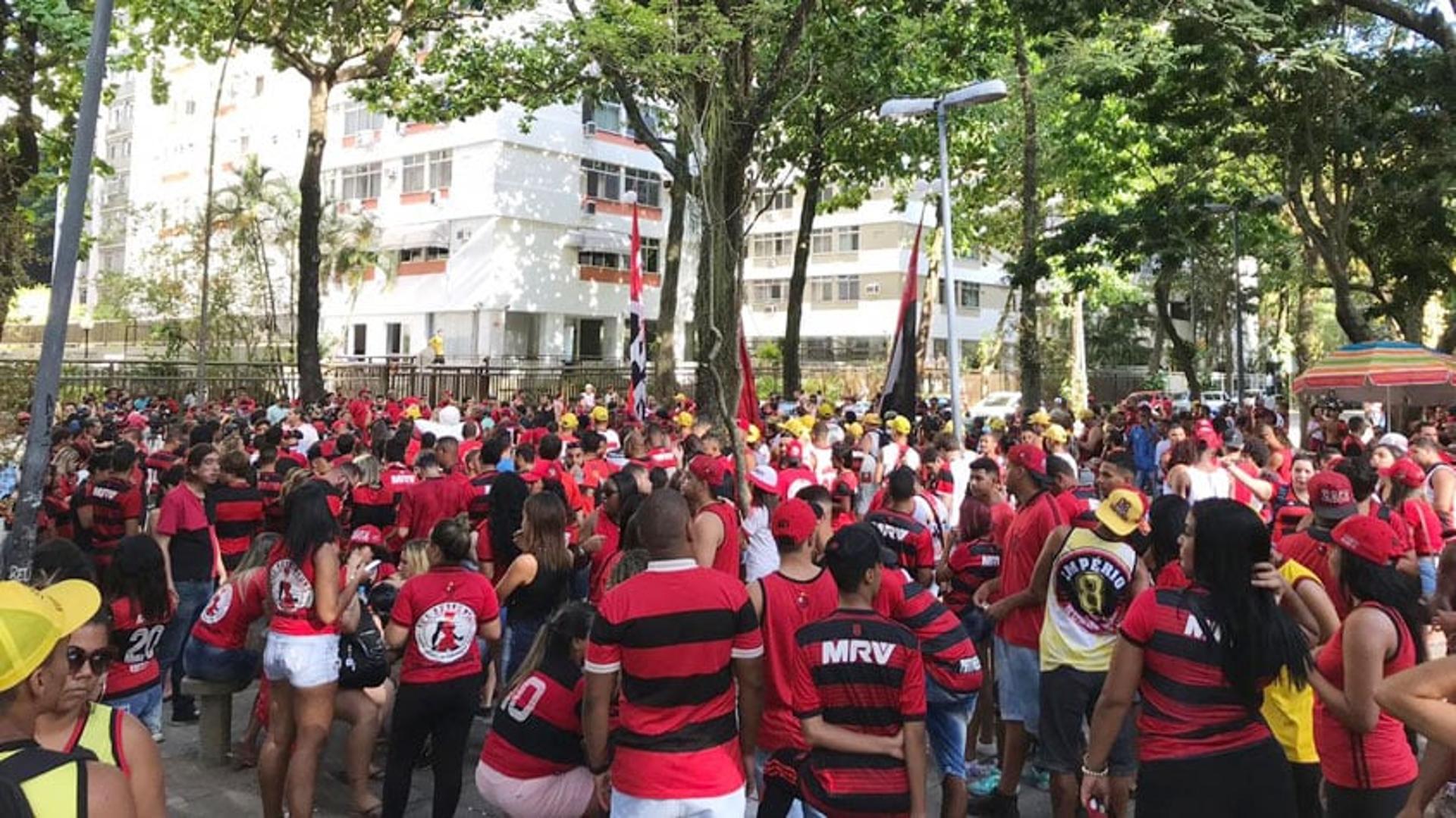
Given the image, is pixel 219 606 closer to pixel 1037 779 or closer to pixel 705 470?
pixel 705 470

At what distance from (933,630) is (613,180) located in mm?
38384

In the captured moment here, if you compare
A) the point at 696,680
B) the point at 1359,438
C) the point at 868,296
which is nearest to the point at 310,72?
the point at 1359,438

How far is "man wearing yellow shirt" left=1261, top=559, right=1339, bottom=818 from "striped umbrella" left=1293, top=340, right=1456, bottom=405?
11641mm

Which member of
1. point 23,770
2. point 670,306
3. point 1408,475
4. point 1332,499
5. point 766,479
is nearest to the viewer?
point 23,770

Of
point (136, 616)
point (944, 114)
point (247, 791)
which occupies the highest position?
point (944, 114)

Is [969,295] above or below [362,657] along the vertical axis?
above

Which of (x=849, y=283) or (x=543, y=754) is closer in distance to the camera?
(x=543, y=754)

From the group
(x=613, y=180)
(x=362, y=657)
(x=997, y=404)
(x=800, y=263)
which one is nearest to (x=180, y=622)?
(x=362, y=657)

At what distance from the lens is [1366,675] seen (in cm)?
365

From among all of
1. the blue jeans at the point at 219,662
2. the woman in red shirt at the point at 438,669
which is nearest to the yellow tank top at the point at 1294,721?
the woman in red shirt at the point at 438,669

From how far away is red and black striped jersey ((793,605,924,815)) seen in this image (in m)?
3.63

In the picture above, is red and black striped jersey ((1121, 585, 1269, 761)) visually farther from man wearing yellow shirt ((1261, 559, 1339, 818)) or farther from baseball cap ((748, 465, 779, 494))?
baseball cap ((748, 465, 779, 494))

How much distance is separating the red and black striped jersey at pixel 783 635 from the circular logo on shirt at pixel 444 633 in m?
1.47

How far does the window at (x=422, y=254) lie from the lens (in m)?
39.1
